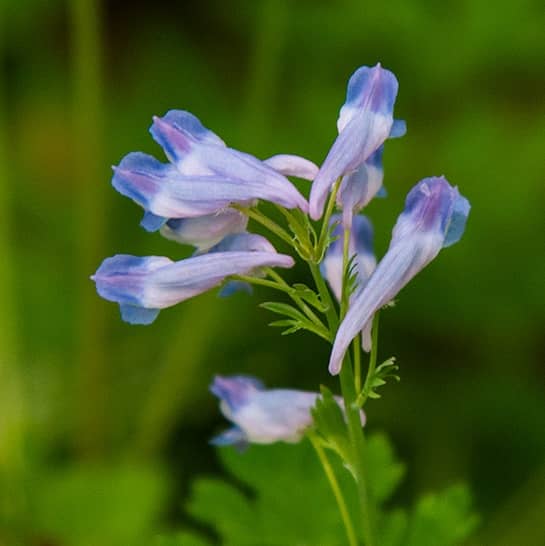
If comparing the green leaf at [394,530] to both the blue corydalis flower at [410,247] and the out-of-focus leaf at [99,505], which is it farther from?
the out-of-focus leaf at [99,505]

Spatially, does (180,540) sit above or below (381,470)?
below

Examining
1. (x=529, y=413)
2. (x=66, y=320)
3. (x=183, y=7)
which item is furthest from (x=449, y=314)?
(x=183, y=7)

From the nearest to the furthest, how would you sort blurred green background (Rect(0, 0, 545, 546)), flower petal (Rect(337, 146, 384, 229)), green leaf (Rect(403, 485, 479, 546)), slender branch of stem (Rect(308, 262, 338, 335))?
slender branch of stem (Rect(308, 262, 338, 335)) → flower petal (Rect(337, 146, 384, 229)) → green leaf (Rect(403, 485, 479, 546)) → blurred green background (Rect(0, 0, 545, 546))

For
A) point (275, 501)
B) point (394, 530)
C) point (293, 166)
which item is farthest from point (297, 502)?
point (293, 166)

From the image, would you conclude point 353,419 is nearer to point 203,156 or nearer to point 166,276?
point 166,276

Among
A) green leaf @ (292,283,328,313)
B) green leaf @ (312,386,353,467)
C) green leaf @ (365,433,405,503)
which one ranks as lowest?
green leaf @ (365,433,405,503)

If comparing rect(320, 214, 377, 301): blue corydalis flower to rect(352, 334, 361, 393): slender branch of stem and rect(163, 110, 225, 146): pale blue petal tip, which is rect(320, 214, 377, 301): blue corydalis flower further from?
rect(163, 110, 225, 146): pale blue petal tip

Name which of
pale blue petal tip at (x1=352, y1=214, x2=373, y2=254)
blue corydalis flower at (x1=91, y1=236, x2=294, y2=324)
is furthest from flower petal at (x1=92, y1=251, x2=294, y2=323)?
pale blue petal tip at (x1=352, y1=214, x2=373, y2=254)

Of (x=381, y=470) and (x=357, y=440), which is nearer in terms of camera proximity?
(x=357, y=440)
